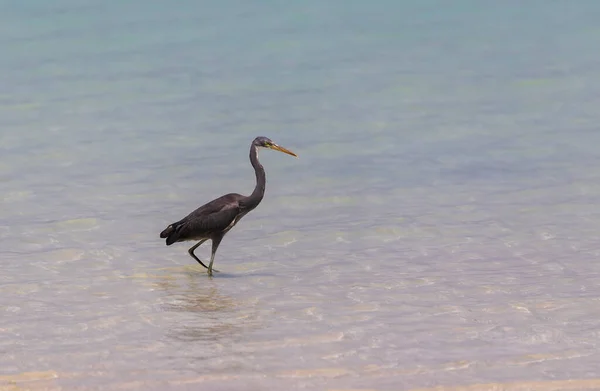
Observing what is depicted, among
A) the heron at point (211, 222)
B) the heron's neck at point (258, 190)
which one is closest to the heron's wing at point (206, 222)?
the heron at point (211, 222)

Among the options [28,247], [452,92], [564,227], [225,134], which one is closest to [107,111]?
[225,134]

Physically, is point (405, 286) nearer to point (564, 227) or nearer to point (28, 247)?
point (564, 227)

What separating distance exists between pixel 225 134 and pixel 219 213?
7485 mm

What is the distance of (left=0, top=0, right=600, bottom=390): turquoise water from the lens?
916 cm

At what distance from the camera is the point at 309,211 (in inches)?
589

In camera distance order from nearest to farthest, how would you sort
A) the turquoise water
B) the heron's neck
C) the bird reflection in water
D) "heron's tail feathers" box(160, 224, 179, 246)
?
1. the turquoise water
2. the bird reflection in water
3. "heron's tail feathers" box(160, 224, 179, 246)
4. the heron's neck

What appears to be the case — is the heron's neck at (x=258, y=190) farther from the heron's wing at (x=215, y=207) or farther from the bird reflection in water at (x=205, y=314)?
the bird reflection in water at (x=205, y=314)

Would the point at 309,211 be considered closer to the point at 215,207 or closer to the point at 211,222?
the point at 215,207

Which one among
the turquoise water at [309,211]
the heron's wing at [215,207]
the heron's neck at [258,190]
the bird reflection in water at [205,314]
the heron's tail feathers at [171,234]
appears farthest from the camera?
the heron's neck at [258,190]

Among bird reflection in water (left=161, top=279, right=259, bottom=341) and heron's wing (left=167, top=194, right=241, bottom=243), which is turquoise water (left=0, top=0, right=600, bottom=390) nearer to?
bird reflection in water (left=161, top=279, right=259, bottom=341)

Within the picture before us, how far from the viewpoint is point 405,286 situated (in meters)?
11.4

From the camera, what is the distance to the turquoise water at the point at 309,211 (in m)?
9.16

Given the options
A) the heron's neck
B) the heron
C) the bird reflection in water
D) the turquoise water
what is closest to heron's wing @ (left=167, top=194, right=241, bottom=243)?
the heron

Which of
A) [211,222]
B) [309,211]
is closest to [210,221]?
[211,222]
